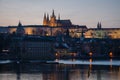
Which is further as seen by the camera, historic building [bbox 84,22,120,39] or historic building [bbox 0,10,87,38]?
historic building [bbox 84,22,120,39]

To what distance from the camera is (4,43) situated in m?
71.2

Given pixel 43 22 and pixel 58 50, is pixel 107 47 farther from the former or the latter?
pixel 43 22

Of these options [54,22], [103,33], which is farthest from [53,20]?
[103,33]

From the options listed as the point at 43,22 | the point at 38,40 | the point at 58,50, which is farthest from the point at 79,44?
the point at 43,22

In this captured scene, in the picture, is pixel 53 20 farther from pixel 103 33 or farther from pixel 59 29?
pixel 103 33

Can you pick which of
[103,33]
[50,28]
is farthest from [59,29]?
[103,33]

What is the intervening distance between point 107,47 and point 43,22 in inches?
1365

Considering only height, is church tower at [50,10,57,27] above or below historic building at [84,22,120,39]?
above

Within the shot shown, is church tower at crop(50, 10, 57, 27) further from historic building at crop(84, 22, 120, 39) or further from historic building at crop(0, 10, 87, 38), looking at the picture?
historic building at crop(84, 22, 120, 39)

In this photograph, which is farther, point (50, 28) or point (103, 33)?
point (103, 33)

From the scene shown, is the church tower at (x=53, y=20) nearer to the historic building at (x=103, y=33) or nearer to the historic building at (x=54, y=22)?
the historic building at (x=54, y=22)

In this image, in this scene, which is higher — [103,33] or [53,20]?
[53,20]

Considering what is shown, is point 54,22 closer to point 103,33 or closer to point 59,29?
point 59,29

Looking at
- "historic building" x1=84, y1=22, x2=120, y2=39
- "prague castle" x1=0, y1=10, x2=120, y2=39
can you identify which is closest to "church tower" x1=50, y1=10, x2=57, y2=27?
"prague castle" x1=0, y1=10, x2=120, y2=39
